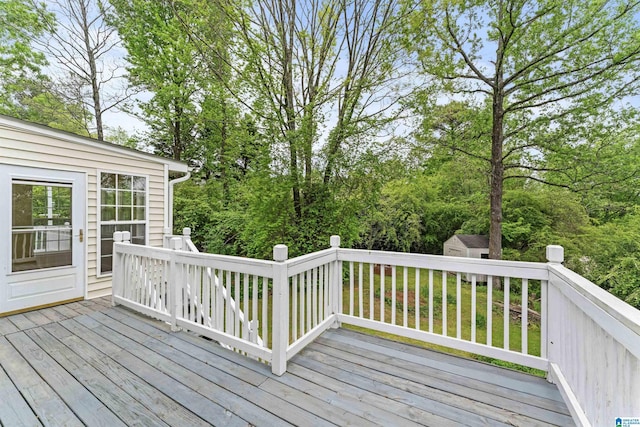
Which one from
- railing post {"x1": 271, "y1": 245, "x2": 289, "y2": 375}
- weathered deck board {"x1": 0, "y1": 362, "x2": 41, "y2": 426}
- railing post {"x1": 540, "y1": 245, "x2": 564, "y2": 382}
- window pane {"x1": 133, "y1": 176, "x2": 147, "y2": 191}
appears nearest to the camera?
weathered deck board {"x1": 0, "y1": 362, "x2": 41, "y2": 426}

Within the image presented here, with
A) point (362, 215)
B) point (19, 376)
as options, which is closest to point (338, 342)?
point (19, 376)

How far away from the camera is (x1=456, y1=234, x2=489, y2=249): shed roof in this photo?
8.45 m

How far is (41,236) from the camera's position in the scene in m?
3.46

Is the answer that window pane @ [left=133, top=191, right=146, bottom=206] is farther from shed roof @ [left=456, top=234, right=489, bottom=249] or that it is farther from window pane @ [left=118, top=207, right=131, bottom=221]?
shed roof @ [left=456, top=234, right=489, bottom=249]

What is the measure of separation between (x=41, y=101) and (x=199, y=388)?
451 inches

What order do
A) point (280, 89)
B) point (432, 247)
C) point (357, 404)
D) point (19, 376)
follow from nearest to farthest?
point (357, 404) → point (19, 376) → point (280, 89) → point (432, 247)

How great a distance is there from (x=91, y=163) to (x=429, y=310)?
4881 millimetres

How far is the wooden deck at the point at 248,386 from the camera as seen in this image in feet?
5.34

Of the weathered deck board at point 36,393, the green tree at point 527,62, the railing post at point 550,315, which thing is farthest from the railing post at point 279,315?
the green tree at point 527,62

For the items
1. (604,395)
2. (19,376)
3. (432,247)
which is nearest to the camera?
(604,395)

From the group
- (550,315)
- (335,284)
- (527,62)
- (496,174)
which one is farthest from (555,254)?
(527,62)

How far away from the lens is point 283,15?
4906 millimetres

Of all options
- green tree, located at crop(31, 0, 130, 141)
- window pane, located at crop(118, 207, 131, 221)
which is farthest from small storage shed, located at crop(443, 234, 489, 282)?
green tree, located at crop(31, 0, 130, 141)

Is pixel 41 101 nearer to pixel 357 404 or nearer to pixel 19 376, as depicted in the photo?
pixel 19 376
